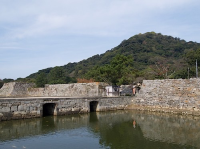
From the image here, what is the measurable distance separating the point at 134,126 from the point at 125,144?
14.5 ft

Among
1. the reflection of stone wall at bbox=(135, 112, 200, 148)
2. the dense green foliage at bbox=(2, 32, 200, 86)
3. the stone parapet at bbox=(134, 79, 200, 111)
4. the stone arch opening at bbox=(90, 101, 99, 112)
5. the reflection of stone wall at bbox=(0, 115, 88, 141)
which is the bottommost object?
the reflection of stone wall at bbox=(135, 112, 200, 148)

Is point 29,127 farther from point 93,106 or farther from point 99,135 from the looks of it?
point 93,106

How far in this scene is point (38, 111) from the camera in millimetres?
16062

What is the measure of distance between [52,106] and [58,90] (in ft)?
34.7

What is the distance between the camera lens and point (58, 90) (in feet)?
93.1

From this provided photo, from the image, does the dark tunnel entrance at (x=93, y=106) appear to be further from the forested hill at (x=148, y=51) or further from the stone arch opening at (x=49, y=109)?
the forested hill at (x=148, y=51)

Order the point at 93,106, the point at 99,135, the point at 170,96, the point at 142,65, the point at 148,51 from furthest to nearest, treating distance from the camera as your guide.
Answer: the point at 148,51, the point at 142,65, the point at 93,106, the point at 170,96, the point at 99,135

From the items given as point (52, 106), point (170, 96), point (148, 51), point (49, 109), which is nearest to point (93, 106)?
point (52, 106)

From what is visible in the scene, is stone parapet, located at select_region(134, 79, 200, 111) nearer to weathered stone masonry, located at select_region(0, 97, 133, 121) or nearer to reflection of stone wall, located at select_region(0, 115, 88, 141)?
weathered stone masonry, located at select_region(0, 97, 133, 121)

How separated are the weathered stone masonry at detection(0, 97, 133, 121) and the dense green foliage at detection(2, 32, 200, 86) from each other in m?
3.86

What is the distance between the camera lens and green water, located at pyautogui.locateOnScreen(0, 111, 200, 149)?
31.4 feet

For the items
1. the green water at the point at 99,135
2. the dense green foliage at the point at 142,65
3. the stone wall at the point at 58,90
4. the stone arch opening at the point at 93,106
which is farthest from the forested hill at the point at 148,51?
the green water at the point at 99,135

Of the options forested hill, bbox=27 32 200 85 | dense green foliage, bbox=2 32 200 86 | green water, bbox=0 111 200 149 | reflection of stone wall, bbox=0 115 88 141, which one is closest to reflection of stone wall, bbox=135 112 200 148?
green water, bbox=0 111 200 149

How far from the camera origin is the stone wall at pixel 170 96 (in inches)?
730
